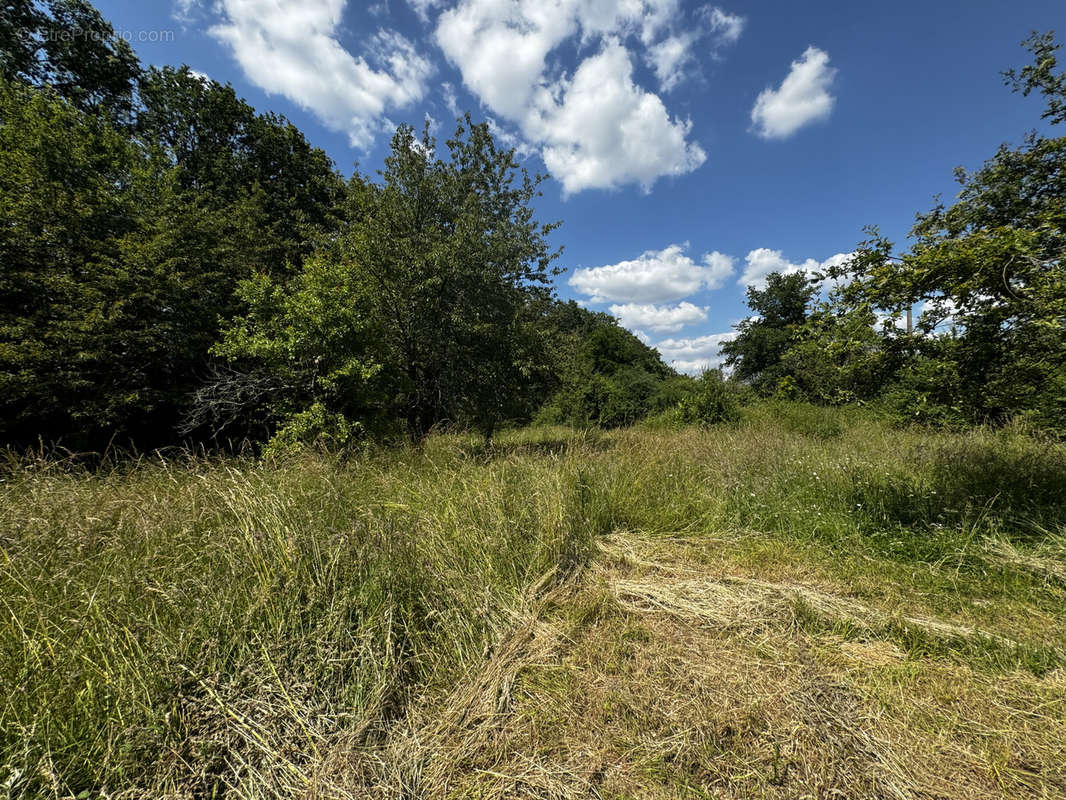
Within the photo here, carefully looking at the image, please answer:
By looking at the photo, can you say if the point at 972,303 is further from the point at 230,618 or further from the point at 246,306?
the point at 246,306

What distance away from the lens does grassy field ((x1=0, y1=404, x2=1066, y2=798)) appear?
Result: 1.49 meters

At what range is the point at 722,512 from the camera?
410 centimetres

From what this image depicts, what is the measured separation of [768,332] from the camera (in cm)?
1902

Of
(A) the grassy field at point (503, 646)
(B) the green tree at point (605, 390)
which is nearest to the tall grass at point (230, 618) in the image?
(A) the grassy field at point (503, 646)

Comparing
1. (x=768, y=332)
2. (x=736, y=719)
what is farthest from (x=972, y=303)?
(x=768, y=332)

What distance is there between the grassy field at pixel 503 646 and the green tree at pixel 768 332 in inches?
664

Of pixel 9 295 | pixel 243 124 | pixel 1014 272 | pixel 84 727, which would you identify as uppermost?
pixel 243 124

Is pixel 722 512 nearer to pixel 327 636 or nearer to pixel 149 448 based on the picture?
pixel 327 636

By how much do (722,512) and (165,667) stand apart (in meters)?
4.73

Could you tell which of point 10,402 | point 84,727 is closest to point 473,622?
point 84,727

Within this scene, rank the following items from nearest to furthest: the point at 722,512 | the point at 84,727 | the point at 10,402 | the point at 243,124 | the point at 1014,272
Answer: the point at 84,727, the point at 1014,272, the point at 722,512, the point at 10,402, the point at 243,124

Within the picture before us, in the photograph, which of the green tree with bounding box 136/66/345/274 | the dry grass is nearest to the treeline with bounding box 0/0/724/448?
the green tree with bounding box 136/66/345/274

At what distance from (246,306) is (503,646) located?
10.5m

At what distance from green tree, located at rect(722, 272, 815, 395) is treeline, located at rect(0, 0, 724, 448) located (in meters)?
14.5
